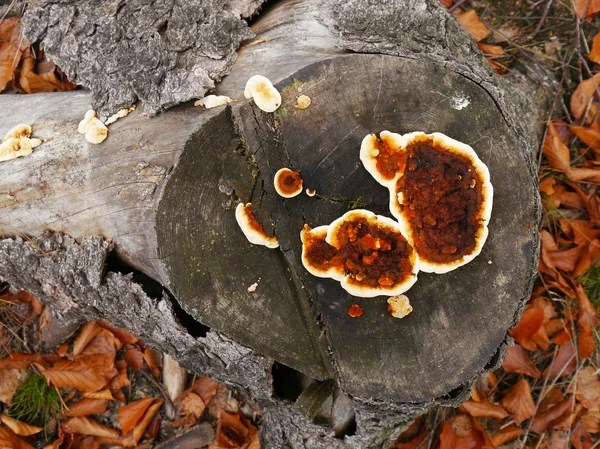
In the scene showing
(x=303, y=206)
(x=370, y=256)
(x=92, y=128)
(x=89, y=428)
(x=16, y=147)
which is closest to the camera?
(x=370, y=256)

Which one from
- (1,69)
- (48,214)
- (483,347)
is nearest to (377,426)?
(483,347)

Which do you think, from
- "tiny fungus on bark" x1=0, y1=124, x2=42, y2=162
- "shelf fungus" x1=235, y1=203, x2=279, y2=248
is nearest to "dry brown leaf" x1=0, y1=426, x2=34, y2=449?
"tiny fungus on bark" x1=0, y1=124, x2=42, y2=162

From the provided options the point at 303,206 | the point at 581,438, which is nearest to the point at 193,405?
the point at 303,206

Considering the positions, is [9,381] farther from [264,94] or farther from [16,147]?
[264,94]

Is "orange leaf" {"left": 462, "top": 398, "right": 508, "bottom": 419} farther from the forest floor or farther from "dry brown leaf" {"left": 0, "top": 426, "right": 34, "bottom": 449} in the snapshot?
"dry brown leaf" {"left": 0, "top": 426, "right": 34, "bottom": 449}

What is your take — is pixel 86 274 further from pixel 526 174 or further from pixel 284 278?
pixel 526 174

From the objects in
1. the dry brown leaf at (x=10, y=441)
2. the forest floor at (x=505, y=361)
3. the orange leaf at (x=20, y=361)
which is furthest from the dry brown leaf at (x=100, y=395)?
the dry brown leaf at (x=10, y=441)
